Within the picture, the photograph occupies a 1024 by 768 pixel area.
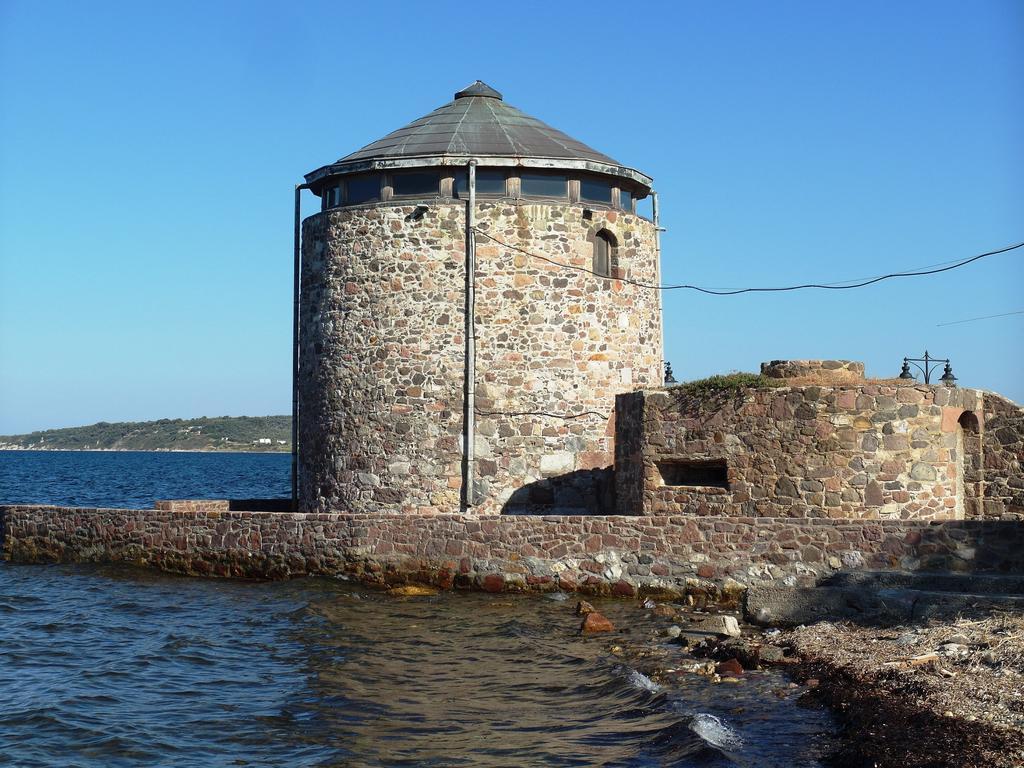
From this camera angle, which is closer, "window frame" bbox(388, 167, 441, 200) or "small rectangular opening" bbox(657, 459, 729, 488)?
"small rectangular opening" bbox(657, 459, 729, 488)

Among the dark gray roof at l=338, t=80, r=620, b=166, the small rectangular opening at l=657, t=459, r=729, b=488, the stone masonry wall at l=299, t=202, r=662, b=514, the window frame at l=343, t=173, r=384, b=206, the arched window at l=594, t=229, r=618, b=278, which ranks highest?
the dark gray roof at l=338, t=80, r=620, b=166

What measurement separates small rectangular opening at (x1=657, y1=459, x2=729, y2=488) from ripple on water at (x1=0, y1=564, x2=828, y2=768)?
2838 mm

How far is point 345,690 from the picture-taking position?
493 inches

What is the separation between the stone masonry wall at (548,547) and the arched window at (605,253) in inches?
245

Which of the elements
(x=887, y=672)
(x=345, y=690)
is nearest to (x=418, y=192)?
(x=345, y=690)

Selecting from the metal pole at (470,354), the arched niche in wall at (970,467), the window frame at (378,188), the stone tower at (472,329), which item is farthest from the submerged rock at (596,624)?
the window frame at (378,188)

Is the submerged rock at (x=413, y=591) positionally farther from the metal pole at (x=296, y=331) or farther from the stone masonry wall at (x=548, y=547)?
the metal pole at (x=296, y=331)

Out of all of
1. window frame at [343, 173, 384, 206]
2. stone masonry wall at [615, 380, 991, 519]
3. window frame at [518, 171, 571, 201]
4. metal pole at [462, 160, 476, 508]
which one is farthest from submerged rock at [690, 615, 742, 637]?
window frame at [343, 173, 384, 206]

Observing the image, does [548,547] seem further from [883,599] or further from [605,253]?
[605,253]

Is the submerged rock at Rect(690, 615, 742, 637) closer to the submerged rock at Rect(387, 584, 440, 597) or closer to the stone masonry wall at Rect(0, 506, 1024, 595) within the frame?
the stone masonry wall at Rect(0, 506, 1024, 595)

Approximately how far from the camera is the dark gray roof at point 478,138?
829 inches

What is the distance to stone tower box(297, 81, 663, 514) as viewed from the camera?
20469 mm

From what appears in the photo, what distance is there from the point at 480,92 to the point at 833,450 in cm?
1113

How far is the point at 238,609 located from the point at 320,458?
515 cm
